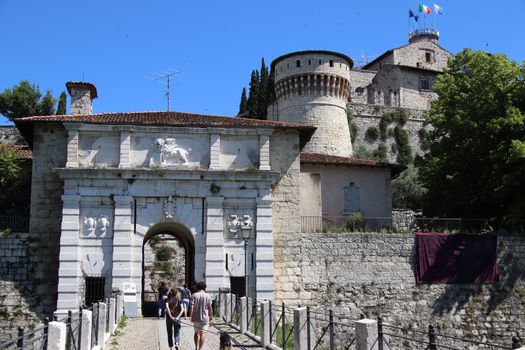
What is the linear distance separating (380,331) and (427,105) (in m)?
61.6

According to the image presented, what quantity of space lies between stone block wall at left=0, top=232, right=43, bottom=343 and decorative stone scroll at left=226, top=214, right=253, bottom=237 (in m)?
8.25

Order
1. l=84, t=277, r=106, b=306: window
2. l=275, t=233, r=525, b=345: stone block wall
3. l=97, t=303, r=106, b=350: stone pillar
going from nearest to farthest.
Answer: l=97, t=303, r=106, b=350: stone pillar → l=84, t=277, r=106, b=306: window → l=275, t=233, r=525, b=345: stone block wall

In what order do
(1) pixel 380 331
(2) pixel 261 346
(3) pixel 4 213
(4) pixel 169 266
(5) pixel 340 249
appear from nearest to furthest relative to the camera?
(1) pixel 380 331 < (2) pixel 261 346 < (5) pixel 340 249 < (3) pixel 4 213 < (4) pixel 169 266

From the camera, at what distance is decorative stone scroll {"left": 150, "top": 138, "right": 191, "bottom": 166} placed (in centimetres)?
2841

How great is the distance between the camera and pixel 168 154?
28.5 meters

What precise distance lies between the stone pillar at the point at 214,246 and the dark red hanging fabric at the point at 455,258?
9249mm

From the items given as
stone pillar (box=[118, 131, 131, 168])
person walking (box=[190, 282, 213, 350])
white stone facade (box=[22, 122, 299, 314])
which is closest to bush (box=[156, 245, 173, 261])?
white stone facade (box=[22, 122, 299, 314])

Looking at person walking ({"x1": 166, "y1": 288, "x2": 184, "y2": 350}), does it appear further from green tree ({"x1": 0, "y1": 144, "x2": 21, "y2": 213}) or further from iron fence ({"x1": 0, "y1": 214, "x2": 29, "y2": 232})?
green tree ({"x1": 0, "y1": 144, "x2": 21, "y2": 213})

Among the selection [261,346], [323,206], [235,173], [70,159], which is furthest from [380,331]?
[323,206]

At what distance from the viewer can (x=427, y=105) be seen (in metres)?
69.9

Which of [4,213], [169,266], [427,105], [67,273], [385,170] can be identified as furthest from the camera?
[427,105]

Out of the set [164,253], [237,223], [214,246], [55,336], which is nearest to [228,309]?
[214,246]

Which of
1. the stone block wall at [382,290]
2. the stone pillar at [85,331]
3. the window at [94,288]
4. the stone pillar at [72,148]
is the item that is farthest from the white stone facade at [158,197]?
the stone pillar at [85,331]

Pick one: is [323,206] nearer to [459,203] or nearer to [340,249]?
[340,249]
